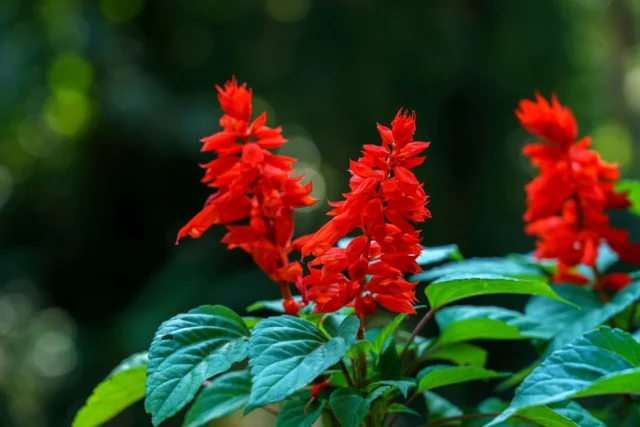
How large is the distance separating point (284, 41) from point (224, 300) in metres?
1.32

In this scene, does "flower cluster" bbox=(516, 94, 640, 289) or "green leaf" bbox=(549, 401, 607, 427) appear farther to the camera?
"flower cluster" bbox=(516, 94, 640, 289)

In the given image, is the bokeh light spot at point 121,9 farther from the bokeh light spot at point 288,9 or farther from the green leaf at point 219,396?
the green leaf at point 219,396

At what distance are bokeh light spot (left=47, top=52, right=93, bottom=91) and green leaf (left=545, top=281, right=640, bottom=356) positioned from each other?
135 inches

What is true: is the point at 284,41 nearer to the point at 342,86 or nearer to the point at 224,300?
the point at 342,86

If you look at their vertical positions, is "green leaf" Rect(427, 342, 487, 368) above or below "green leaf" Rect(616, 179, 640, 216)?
below

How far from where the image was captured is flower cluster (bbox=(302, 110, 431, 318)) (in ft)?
1.62

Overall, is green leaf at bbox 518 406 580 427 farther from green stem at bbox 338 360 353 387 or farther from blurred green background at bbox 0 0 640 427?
blurred green background at bbox 0 0 640 427

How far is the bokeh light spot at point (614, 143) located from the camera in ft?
16.8

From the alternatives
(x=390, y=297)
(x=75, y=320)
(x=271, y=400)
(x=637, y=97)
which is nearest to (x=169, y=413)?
(x=271, y=400)

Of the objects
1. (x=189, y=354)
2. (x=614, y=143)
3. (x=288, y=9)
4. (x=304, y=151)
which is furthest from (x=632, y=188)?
(x=614, y=143)

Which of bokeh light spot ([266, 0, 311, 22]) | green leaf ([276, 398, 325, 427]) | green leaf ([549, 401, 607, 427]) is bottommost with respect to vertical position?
green leaf ([549, 401, 607, 427])

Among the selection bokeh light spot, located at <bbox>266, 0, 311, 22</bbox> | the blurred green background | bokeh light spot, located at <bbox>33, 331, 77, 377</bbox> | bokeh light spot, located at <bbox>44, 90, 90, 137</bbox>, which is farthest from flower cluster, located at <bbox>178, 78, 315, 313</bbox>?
bokeh light spot, located at <bbox>44, 90, 90, 137</bbox>

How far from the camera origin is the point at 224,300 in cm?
296

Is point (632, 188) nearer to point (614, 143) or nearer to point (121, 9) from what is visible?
Result: point (121, 9)
